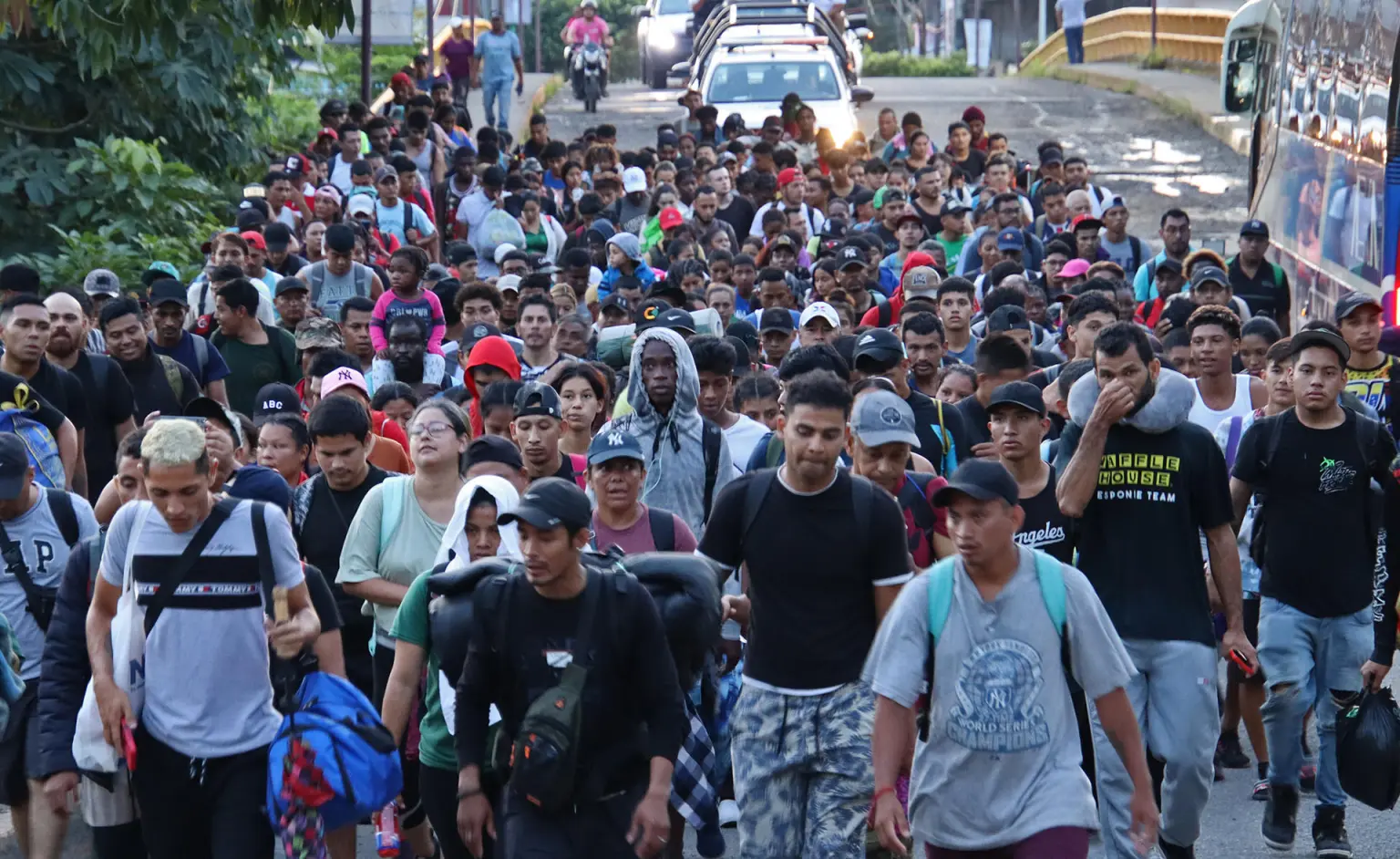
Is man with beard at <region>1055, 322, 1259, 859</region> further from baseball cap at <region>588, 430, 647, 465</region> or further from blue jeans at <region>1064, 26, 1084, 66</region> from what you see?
blue jeans at <region>1064, 26, 1084, 66</region>

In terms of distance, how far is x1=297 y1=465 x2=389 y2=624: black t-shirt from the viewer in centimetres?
771

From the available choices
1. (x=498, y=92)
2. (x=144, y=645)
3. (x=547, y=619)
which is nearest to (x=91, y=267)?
(x=144, y=645)

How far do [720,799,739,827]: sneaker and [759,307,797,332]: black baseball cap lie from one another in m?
3.66

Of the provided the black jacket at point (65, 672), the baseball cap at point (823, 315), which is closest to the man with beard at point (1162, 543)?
the black jacket at point (65, 672)

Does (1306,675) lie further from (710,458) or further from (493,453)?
(493,453)

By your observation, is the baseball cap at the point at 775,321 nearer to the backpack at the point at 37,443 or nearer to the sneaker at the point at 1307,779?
the sneaker at the point at 1307,779

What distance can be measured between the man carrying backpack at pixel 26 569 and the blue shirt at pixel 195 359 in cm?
364

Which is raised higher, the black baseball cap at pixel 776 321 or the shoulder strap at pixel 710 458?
the black baseball cap at pixel 776 321

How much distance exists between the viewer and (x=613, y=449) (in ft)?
22.9

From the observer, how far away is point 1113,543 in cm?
710

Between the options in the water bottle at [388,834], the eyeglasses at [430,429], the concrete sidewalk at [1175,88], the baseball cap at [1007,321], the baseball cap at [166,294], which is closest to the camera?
the eyeglasses at [430,429]

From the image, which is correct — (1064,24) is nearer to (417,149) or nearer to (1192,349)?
(417,149)

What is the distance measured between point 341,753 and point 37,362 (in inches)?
168

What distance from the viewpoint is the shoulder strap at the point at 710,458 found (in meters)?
7.96
